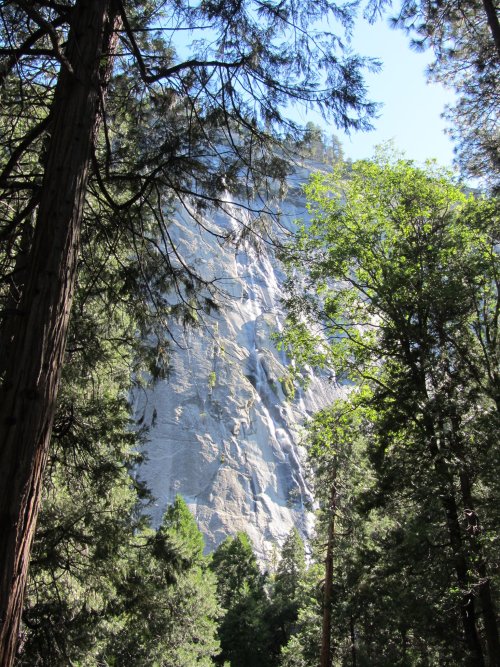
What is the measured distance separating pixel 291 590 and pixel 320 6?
107 feet

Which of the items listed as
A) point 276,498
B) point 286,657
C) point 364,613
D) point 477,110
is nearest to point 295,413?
point 276,498

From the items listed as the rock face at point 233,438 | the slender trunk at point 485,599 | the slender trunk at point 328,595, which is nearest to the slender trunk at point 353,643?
the slender trunk at point 328,595

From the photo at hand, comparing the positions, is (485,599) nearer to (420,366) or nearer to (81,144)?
(420,366)

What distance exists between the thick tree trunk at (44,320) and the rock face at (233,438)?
140 feet

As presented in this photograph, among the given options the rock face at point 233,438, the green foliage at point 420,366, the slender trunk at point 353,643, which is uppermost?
the rock face at point 233,438

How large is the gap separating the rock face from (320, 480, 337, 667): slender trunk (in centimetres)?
3204

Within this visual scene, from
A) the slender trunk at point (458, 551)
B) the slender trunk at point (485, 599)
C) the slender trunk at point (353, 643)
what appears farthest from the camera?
the slender trunk at point (353, 643)

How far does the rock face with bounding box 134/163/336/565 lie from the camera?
49.7m

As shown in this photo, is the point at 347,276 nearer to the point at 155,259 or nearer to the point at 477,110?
the point at 477,110

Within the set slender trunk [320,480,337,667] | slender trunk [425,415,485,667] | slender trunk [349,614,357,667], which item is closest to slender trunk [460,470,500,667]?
slender trunk [425,415,485,667]

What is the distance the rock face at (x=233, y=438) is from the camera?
49.7m

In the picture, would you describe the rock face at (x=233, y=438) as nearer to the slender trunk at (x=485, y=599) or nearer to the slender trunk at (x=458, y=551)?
the slender trunk at (x=458, y=551)

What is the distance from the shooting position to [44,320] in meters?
2.51

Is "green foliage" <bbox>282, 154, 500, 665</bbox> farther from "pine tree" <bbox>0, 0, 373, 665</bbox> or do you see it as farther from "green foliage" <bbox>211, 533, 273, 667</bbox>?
"green foliage" <bbox>211, 533, 273, 667</bbox>
